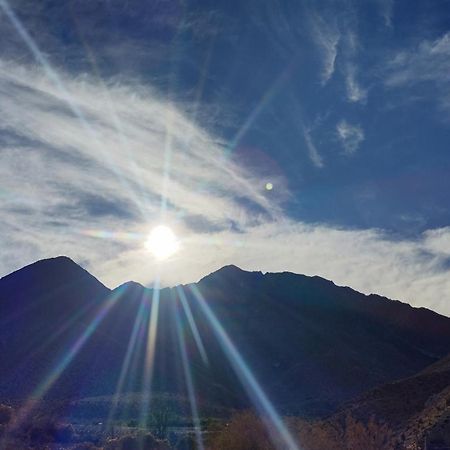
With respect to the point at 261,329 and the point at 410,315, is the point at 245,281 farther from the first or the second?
the point at 410,315

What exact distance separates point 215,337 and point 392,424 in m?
87.2

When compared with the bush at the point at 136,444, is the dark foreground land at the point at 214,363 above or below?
above

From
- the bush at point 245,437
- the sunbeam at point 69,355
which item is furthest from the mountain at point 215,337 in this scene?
the bush at point 245,437

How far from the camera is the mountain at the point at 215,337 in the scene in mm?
86000

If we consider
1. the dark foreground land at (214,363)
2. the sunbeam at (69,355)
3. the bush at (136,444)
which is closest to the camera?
the bush at (136,444)

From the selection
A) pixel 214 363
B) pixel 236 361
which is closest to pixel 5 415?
pixel 214 363

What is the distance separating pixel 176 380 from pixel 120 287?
47.5 m

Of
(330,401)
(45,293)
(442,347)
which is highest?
(45,293)

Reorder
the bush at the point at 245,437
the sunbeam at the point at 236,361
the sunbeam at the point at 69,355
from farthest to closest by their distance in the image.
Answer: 1. the sunbeam at the point at 236,361
2. the sunbeam at the point at 69,355
3. the bush at the point at 245,437

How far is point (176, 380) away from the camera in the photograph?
3433 inches

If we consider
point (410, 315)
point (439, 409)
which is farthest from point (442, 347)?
point (439, 409)

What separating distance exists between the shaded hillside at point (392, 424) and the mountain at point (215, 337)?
32539mm

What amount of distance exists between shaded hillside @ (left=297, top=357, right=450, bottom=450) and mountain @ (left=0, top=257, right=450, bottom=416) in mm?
32539

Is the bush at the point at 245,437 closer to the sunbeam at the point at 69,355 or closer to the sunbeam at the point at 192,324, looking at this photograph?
the sunbeam at the point at 69,355
